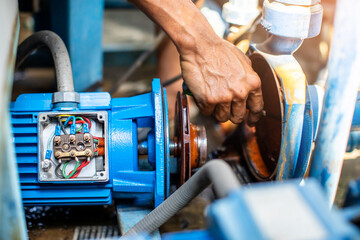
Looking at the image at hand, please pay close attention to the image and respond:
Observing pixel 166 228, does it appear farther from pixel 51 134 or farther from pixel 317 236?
pixel 317 236

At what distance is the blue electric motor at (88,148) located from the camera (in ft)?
3.67

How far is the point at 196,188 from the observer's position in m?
0.88

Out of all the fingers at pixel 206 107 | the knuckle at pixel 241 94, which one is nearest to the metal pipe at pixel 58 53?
the fingers at pixel 206 107

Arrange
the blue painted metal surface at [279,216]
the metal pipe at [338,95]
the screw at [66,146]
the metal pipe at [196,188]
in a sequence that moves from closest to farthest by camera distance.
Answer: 1. the blue painted metal surface at [279,216]
2. the metal pipe at [196,188]
3. the metal pipe at [338,95]
4. the screw at [66,146]

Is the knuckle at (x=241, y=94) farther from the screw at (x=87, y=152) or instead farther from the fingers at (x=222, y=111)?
the screw at (x=87, y=152)

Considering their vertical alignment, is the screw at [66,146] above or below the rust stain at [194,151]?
above

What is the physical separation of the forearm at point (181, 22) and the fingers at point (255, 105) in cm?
23

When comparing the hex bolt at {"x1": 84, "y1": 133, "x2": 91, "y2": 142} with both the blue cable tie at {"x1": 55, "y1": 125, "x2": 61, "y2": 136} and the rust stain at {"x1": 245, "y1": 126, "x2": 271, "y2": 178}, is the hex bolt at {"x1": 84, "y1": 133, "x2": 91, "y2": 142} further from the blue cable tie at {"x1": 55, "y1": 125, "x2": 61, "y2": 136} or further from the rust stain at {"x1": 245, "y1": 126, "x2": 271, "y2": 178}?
the rust stain at {"x1": 245, "y1": 126, "x2": 271, "y2": 178}

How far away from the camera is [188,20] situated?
47.3 inches

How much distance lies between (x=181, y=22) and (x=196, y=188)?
1.85 feet

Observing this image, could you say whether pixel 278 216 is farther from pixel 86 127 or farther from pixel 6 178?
pixel 86 127

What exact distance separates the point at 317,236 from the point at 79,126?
0.82m

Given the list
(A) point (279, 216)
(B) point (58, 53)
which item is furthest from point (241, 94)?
(A) point (279, 216)

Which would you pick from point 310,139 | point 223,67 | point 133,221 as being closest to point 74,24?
point 223,67
